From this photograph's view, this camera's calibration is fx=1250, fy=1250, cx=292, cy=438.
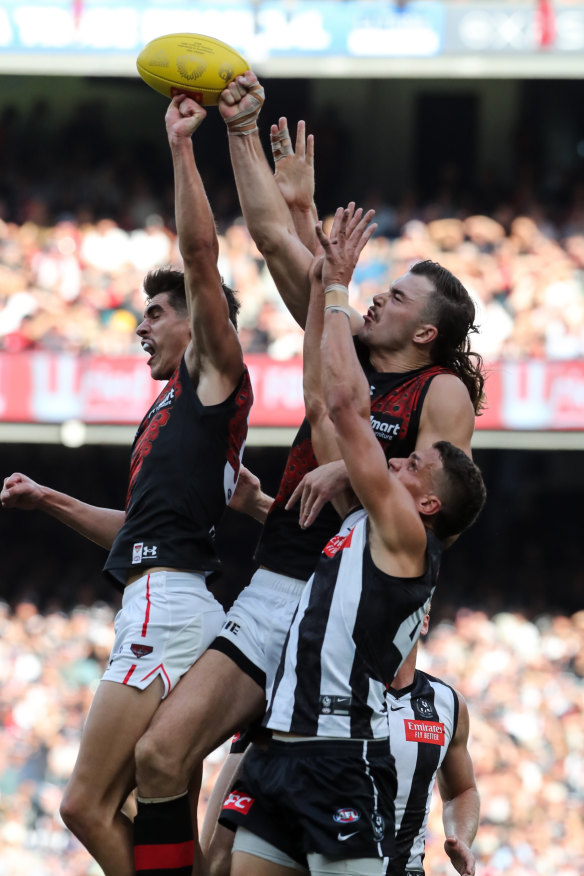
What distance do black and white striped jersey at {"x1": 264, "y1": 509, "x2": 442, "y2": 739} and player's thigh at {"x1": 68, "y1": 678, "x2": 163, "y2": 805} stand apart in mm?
390

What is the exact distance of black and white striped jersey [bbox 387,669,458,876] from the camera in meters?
4.03

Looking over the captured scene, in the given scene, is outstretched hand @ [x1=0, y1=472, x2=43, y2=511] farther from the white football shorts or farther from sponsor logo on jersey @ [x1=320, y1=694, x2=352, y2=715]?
sponsor logo on jersey @ [x1=320, y1=694, x2=352, y2=715]

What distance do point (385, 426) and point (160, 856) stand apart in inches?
56.4

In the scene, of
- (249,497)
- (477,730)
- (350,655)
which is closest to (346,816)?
(350,655)

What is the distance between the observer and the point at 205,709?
3611 millimetres

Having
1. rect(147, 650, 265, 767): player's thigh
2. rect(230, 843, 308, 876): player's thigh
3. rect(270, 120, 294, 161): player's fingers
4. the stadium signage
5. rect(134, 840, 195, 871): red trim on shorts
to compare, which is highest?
the stadium signage

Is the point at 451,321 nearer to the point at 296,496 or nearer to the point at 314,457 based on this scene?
the point at 314,457

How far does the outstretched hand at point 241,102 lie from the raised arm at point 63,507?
138 centimetres

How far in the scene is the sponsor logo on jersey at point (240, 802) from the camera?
350cm

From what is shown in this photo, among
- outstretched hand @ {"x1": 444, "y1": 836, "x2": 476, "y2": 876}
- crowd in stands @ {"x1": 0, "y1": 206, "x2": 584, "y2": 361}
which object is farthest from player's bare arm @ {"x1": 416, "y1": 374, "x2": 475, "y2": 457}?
crowd in stands @ {"x1": 0, "y1": 206, "x2": 584, "y2": 361}

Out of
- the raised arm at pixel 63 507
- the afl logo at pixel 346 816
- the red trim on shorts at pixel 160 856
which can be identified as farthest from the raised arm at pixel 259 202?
the red trim on shorts at pixel 160 856

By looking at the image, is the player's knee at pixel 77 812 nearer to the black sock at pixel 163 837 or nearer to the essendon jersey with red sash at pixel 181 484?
the black sock at pixel 163 837

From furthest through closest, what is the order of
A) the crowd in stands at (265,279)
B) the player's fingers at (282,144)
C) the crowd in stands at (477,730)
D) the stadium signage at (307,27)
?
the stadium signage at (307,27) → the crowd in stands at (265,279) → the crowd in stands at (477,730) → the player's fingers at (282,144)

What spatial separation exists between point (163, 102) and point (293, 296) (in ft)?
34.8
